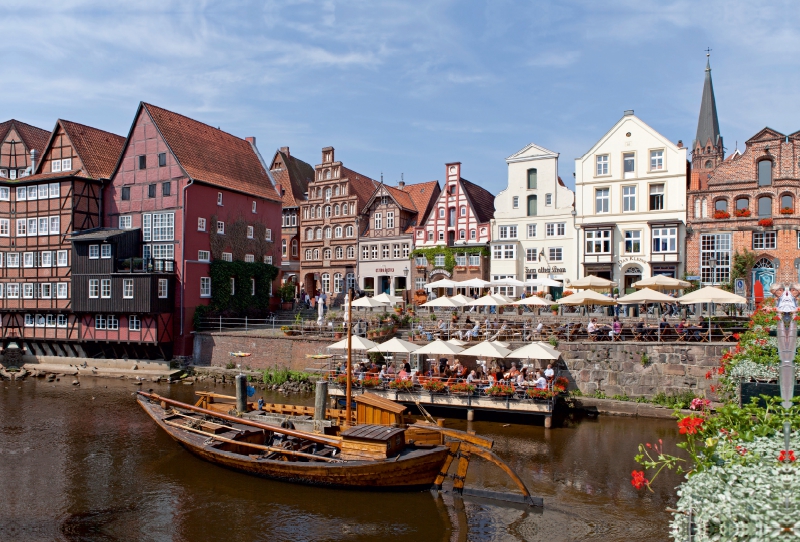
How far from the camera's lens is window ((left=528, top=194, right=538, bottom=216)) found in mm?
44353

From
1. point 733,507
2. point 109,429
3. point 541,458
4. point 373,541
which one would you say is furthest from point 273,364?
point 733,507

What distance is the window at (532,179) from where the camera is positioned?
146ft

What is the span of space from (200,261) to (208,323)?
4198mm

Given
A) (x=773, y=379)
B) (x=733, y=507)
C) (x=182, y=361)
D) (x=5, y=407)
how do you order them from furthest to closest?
(x=182, y=361)
(x=5, y=407)
(x=773, y=379)
(x=733, y=507)

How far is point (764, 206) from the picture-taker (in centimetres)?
3722

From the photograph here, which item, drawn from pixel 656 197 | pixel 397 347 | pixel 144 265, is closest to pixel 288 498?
pixel 397 347

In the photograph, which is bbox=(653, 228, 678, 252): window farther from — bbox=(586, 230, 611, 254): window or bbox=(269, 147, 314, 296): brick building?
bbox=(269, 147, 314, 296): brick building

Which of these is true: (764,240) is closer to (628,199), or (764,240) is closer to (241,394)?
Result: (628,199)

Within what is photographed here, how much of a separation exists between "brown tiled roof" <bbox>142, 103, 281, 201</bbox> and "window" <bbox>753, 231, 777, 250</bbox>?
34026mm

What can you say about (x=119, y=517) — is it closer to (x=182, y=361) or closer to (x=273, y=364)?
(x=273, y=364)

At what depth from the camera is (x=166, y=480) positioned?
712 inches

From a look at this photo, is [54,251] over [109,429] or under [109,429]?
over

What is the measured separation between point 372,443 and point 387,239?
35.4 meters

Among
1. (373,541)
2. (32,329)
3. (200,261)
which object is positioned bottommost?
(373,541)
